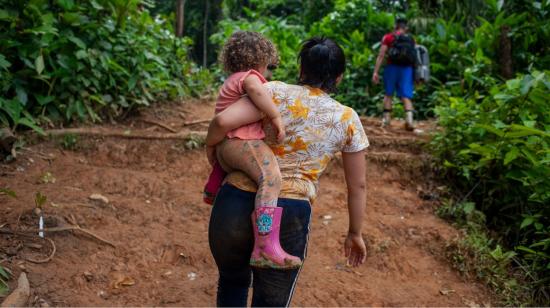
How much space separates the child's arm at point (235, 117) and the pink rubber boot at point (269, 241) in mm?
370

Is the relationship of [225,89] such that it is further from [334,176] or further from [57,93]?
[57,93]

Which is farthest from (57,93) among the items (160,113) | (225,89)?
(225,89)

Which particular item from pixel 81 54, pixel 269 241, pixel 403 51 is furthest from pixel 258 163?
pixel 403 51

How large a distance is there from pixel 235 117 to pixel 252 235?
0.50m

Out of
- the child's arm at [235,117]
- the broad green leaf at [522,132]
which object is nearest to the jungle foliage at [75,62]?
the child's arm at [235,117]

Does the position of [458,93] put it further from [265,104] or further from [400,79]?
[265,104]

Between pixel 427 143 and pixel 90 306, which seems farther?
pixel 427 143

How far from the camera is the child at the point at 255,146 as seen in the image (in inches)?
78.7

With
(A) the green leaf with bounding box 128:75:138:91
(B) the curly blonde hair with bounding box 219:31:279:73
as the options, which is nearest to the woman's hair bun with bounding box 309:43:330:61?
(B) the curly blonde hair with bounding box 219:31:279:73

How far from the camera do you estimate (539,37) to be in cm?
748

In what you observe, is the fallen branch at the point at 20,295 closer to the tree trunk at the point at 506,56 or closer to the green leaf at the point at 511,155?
the green leaf at the point at 511,155

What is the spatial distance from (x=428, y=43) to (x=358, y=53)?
138 centimetres

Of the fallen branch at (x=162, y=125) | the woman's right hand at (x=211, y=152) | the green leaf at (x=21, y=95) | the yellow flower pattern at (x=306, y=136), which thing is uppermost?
the yellow flower pattern at (x=306, y=136)

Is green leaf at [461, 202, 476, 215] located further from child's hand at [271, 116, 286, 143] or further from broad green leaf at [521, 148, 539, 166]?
child's hand at [271, 116, 286, 143]
